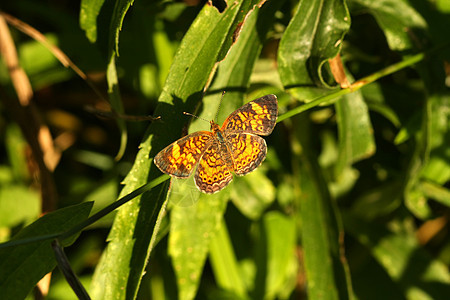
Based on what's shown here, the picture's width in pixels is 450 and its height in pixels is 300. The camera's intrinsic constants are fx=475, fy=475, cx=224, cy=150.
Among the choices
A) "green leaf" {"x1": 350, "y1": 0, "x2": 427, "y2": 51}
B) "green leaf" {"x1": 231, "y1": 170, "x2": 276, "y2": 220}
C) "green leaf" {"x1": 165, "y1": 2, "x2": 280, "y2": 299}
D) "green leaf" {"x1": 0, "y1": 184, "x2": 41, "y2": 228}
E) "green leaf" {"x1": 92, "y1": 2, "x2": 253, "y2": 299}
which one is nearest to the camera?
"green leaf" {"x1": 92, "y1": 2, "x2": 253, "y2": 299}

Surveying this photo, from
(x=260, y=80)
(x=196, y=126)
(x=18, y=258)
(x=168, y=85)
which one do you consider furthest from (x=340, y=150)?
(x=18, y=258)

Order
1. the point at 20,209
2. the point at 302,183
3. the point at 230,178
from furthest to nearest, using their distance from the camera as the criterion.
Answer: the point at 20,209, the point at 302,183, the point at 230,178

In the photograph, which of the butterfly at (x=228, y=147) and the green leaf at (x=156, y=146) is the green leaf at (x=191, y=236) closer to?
the butterfly at (x=228, y=147)

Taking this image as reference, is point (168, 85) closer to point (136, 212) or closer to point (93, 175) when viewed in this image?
point (136, 212)

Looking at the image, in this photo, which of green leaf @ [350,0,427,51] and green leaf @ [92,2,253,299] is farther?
green leaf @ [350,0,427,51]

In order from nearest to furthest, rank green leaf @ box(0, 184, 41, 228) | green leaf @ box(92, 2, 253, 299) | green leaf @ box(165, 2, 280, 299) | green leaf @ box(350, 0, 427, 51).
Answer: green leaf @ box(92, 2, 253, 299) → green leaf @ box(165, 2, 280, 299) → green leaf @ box(350, 0, 427, 51) → green leaf @ box(0, 184, 41, 228)

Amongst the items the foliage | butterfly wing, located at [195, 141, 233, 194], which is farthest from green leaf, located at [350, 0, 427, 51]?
butterfly wing, located at [195, 141, 233, 194]

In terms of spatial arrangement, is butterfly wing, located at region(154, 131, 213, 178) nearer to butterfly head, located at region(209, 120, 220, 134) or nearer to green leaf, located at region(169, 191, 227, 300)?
butterfly head, located at region(209, 120, 220, 134)
